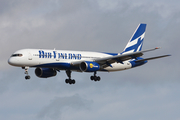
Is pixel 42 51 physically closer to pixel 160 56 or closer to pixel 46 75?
pixel 46 75

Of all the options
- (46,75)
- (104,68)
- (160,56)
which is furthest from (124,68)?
(46,75)

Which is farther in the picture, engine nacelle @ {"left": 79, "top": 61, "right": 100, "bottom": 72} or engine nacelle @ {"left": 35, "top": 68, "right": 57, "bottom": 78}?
engine nacelle @ {"left": 35, "top": 68, "right": 57, "bottom": 78}

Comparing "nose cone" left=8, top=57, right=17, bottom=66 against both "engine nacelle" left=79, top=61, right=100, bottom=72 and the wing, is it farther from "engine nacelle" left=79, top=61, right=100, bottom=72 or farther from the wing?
"engine nacelle" left=79, top=61, right=100, bottom=72

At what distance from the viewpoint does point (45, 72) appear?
247ft

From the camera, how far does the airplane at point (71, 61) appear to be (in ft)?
217

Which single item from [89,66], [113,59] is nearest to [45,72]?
[89,66]

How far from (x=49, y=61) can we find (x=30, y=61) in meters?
3.28

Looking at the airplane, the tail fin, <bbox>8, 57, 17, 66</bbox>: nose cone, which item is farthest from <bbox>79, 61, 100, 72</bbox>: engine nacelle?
the tail fin

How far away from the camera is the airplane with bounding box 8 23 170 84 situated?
217 ft

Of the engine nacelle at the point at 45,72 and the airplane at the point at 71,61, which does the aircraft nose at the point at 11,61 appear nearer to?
the airplane at the point at 71,61

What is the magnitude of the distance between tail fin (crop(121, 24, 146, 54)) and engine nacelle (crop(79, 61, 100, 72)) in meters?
12.3

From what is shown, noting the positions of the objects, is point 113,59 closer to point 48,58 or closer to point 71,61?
point 71,61

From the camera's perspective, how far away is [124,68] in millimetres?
77688

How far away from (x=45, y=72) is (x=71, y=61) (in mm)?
7325
